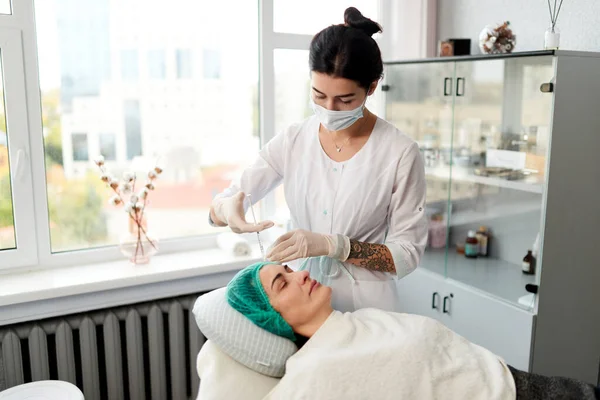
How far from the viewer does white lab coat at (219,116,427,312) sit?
1.56 m

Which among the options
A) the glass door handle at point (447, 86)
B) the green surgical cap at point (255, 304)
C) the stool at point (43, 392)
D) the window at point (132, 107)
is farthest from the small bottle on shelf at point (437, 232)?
the stool at point (43, 392)

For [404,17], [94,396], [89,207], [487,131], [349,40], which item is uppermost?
[404,17]

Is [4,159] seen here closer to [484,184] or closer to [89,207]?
[89,207]

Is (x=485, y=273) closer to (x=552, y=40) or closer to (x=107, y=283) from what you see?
(x=552, y=40)

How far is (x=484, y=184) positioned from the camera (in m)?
2.68

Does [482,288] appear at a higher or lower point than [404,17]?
lower

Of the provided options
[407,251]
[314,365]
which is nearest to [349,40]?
[407,251]

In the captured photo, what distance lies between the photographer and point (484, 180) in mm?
2588

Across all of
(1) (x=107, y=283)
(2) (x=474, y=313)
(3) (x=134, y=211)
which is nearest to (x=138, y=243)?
(3) (x=134, y=211)

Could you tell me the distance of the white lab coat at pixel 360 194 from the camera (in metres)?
1.56

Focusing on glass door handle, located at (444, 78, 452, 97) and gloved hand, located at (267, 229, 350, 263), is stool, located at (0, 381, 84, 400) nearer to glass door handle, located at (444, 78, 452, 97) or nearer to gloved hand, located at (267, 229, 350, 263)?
gloved hand, located at (267, 229, 350, 263)

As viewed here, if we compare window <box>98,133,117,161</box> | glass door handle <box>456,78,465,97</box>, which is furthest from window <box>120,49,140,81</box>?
glass door handle <box>456,78,465,97</box>

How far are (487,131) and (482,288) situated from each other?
721 mm

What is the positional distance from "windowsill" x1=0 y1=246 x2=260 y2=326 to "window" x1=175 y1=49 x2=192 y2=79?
814 mm
